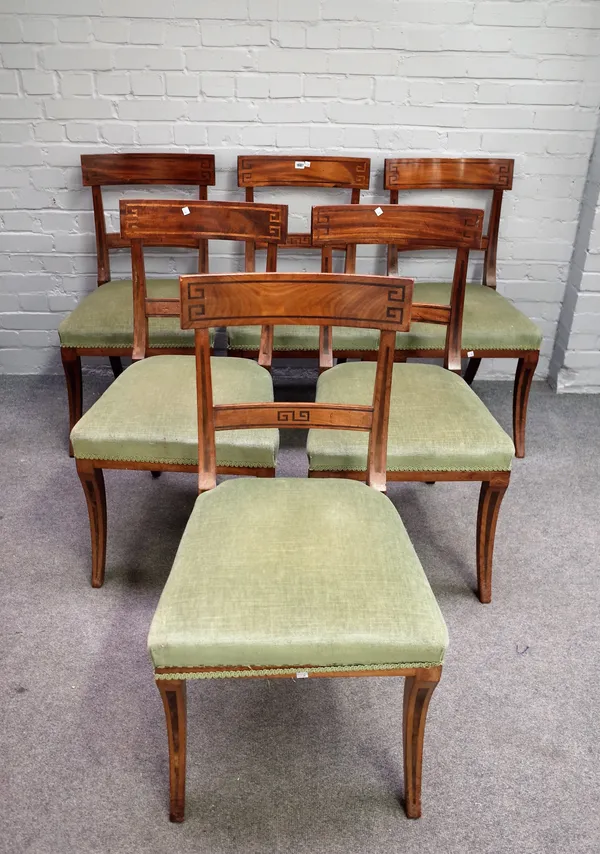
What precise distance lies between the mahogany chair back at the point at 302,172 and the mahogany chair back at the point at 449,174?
0.11m

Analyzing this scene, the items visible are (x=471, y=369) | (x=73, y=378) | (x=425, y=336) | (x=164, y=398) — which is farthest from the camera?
(x=471, y=369)

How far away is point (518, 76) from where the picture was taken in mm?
2471

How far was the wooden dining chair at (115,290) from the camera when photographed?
2211 millimetres

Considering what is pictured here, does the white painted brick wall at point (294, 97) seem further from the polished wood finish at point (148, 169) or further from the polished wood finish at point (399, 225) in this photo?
the polished wood finish at point (399, 225)

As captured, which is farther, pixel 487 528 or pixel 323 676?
pixel 487 528

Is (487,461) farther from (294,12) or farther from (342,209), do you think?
(294,12)

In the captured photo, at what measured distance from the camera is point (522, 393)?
7.70 ft

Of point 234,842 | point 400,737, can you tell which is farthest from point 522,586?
point 234,842

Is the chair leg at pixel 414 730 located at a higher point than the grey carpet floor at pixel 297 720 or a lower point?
higher

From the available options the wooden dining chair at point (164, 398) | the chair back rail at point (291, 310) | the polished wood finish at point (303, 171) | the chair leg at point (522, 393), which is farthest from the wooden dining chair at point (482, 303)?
the chair back rail at point (291, 310)

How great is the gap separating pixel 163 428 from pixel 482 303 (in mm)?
1235

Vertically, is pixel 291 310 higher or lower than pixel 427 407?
higher

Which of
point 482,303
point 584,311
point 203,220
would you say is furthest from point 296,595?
point 584,311

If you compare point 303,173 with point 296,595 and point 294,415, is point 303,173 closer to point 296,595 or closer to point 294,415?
point 294,415
